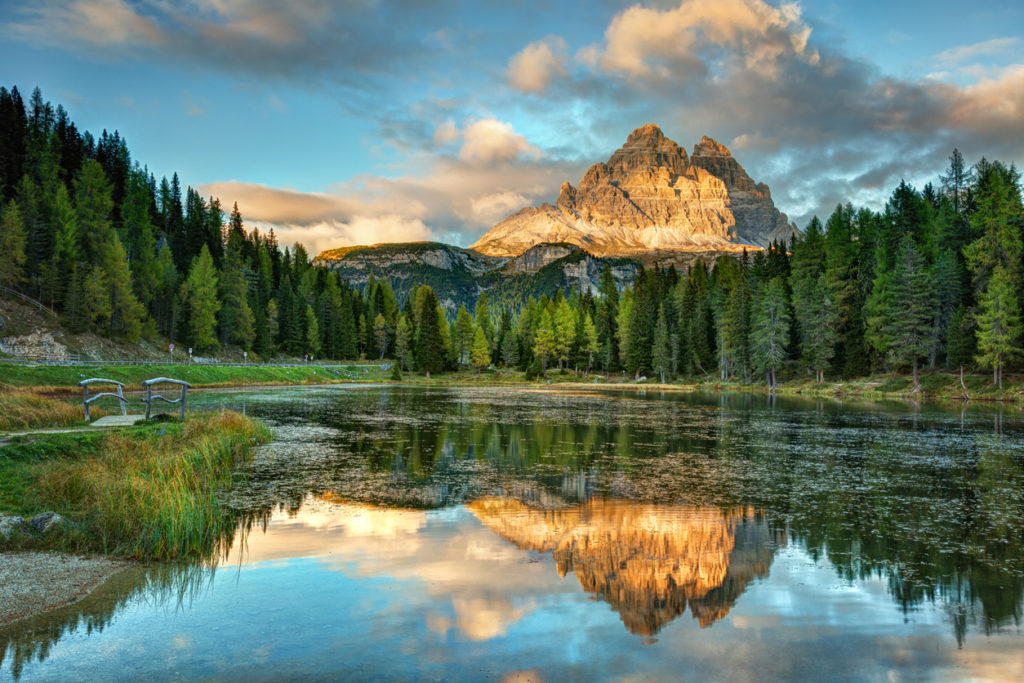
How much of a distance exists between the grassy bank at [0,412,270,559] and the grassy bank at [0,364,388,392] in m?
28.8

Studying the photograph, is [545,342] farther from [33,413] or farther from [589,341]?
[33,413]

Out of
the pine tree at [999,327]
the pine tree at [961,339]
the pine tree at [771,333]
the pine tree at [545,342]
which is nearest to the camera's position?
the pine tree at [999,327]

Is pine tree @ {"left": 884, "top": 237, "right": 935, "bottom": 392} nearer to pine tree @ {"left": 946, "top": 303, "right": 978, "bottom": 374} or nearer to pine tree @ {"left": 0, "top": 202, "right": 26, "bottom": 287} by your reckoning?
pine tree @ {"left": 946, "top": 303, "right": 978, "bottom": 374}

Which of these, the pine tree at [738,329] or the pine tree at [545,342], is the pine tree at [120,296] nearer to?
the pine tree at [545,342]

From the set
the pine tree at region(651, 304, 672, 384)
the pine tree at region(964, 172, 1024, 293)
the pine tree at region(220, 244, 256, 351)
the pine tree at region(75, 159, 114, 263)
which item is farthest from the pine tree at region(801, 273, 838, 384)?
the pine tree at region(75, 159, 114, 263)

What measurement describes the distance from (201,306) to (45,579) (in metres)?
92.5

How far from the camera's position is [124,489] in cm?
1405

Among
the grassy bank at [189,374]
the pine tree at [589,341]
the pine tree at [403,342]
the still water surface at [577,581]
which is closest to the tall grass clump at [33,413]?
the still water surface at [577,581]

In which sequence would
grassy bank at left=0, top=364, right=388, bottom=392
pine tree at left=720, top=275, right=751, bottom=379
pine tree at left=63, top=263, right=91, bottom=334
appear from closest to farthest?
grassy bank at left=0, top=364, right=388, bottom=392
pine tree at left=63, top=263, right=91, bottom=334
pine tree at left=720, top=275, right=751, bottom=379

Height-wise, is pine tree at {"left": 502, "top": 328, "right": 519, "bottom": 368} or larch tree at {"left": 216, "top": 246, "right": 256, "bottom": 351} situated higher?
larch tree at {"left": 216, "top": 246, "right": 256, "bottom": 351}

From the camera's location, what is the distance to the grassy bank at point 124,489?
12.6 meters

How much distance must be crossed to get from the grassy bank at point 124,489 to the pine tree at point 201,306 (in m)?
77.4

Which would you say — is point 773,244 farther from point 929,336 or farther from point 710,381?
point 929,336

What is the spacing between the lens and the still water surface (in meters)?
8.23
